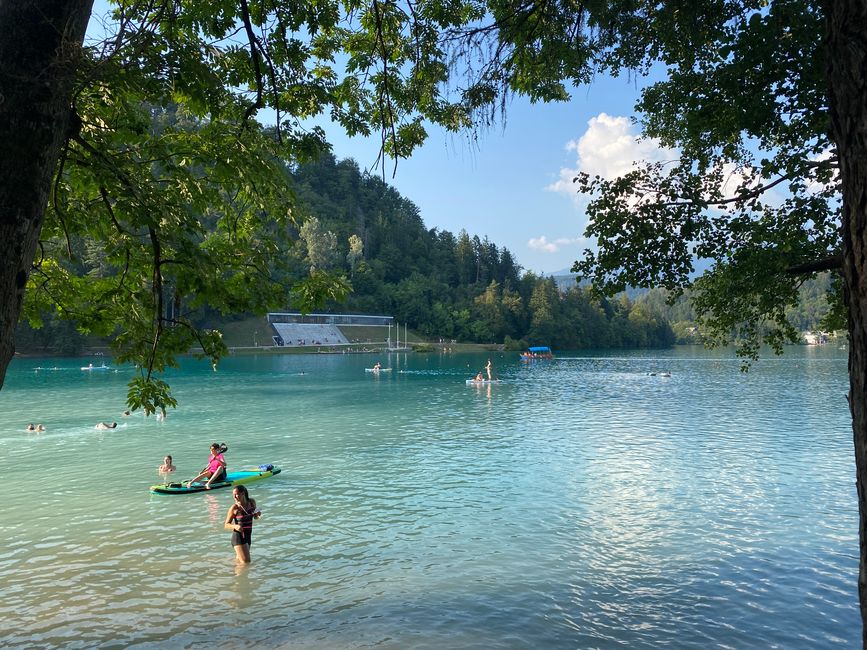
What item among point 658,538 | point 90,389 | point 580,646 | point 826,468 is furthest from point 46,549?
point 90,389

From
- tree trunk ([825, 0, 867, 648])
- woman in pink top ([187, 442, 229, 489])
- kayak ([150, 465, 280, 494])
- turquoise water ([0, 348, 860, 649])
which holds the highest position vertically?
tree trunk ([825, 0, 867, 648])

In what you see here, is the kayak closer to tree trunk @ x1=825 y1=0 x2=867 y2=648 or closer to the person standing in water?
the person standing in water

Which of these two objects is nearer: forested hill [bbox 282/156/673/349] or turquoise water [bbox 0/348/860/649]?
turquoise water [bbox 0/348/860/649]

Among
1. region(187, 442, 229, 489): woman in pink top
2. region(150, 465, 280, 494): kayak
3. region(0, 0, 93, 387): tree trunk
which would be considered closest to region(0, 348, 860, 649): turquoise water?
region(150, 465, 280, 494): kayak

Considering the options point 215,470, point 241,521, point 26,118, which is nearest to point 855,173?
point 26,118

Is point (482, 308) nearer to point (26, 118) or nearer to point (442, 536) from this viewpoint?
point (442, 536)

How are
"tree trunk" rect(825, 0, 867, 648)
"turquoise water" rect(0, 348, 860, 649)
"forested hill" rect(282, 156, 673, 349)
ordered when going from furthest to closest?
"forested hill" rect(282, 156, 673, 349) < "turquoise water" rect(0, 348, 860, 649) < "tree trunk" rect(825, 0, 867, 648)

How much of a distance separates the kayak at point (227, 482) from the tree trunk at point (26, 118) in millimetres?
18323

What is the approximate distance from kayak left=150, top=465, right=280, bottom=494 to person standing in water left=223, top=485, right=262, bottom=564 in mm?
7296

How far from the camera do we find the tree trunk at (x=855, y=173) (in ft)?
10.2

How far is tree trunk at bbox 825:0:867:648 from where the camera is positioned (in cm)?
310

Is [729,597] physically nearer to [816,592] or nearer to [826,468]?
[816,592]

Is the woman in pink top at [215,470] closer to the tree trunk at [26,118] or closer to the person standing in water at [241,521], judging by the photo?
the person standing in water at [241,521]

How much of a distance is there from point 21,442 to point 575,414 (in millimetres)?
32862
